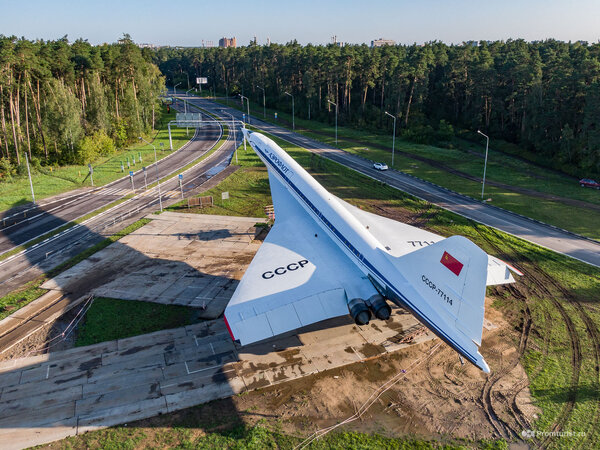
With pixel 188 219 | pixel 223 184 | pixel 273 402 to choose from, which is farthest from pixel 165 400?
pixel 223 184

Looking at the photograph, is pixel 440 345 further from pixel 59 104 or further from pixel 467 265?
pixel 59 104

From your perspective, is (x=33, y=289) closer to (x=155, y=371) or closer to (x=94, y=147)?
(x=155, y=371)

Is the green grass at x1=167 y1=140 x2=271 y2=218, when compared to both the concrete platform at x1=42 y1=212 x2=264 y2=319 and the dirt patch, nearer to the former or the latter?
the concrete platform at x1=42 y1=212 x2=264 y2=319

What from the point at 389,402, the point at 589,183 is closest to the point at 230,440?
the point at 389,402

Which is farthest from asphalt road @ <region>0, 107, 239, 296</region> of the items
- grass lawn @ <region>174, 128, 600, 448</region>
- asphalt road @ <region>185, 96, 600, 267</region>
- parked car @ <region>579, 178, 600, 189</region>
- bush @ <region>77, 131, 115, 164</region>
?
parked car @ <region>579, 178, 600, 189</region>

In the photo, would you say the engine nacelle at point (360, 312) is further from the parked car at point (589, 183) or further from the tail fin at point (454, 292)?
the parked car at point (589, 183)

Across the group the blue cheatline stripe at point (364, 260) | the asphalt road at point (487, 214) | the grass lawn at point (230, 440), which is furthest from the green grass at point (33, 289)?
the asphalt road at point (487, 214)

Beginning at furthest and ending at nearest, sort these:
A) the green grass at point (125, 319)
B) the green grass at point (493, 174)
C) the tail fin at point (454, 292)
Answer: the green grass at point (493, 174) → the green grass at point (125, 319) → the tail fin at point (454, 292)
